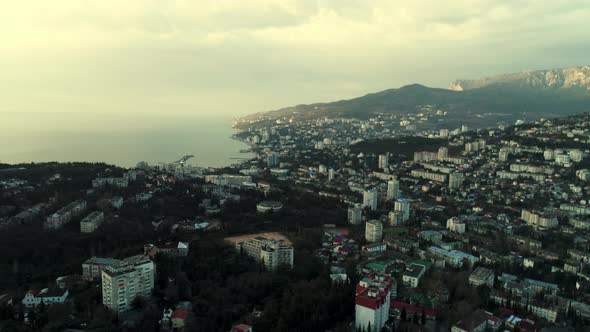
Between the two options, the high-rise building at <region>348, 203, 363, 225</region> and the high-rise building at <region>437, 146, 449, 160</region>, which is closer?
the high-rise building at <region>348, 203, 363, 225</region>

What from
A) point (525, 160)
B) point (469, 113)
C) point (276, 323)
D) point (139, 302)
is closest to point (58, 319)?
point (139, 302)

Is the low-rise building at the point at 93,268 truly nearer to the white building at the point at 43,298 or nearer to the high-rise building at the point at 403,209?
the white building at the point at 43,298

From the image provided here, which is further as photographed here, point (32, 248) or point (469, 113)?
point (469, 113)

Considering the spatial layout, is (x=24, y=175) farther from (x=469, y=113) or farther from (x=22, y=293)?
(x=469, y=113)

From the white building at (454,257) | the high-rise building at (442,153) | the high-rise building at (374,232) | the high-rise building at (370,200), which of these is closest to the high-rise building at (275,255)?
the high-rise building at (374,232)

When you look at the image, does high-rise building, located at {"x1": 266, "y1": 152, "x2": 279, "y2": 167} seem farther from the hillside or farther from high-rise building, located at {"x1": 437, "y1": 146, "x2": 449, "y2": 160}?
the hillside

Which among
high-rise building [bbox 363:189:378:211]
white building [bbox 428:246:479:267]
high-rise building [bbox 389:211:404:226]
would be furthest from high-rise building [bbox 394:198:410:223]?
white building [bbox 428:246:479:267]
